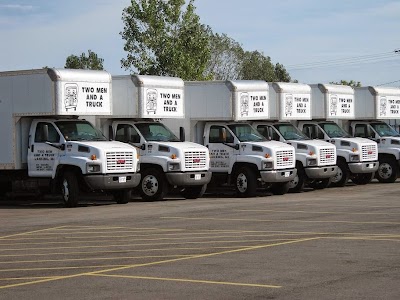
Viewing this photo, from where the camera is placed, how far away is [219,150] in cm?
2747

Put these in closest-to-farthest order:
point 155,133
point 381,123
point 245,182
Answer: point 155,133
point 245,182
point 381,123

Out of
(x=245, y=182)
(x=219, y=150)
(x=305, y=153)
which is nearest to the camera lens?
(x=245, y=182)

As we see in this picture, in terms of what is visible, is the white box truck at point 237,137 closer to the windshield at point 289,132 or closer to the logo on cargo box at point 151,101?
the windshield at point 289,132

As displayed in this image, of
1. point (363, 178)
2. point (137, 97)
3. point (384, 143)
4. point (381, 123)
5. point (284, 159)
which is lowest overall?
point (363, 178)

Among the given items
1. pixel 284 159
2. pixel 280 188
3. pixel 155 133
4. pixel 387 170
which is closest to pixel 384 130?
pixel 387 170

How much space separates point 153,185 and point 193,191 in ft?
5.48

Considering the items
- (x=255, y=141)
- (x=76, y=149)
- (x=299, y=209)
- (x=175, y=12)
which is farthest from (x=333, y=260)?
(x=175, y=12)

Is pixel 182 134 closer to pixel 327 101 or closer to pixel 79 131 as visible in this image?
pixel 79 131

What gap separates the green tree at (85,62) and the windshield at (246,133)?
75.5 m

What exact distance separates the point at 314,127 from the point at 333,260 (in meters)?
18.8

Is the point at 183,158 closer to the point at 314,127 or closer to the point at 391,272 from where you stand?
the point at 314,127

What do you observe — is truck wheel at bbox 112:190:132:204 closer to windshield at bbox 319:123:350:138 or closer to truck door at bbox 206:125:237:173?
truck door at bbox 206:125:237:173

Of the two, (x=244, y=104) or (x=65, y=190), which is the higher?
(x=244, y=104)

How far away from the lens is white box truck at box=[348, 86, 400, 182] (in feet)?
106
